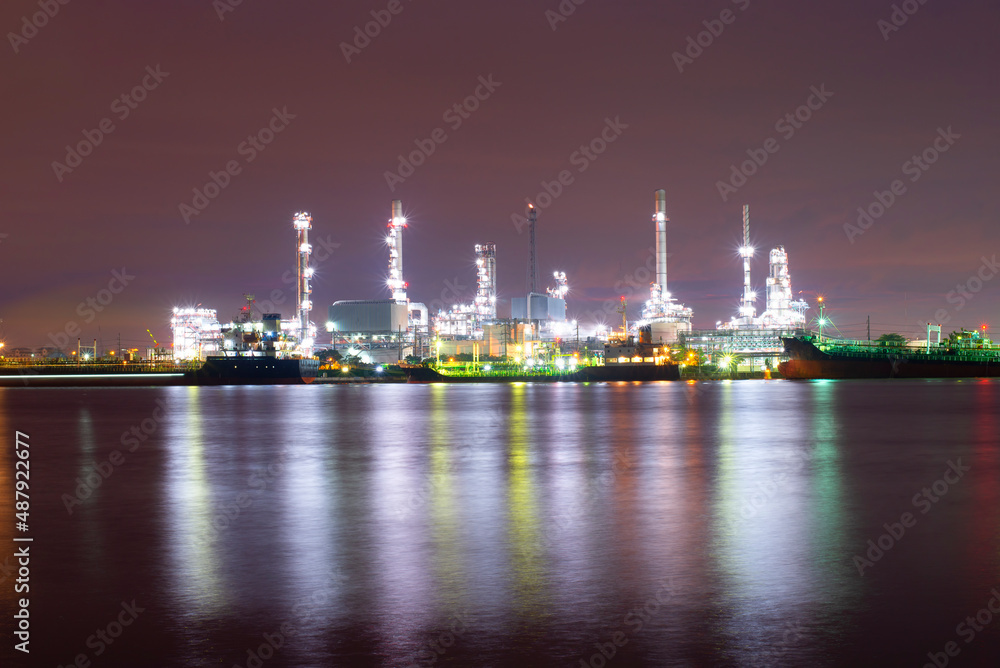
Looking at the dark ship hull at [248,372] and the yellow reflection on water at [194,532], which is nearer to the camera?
the yellow reflection on water at [194,532]

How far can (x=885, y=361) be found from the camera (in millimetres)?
136375

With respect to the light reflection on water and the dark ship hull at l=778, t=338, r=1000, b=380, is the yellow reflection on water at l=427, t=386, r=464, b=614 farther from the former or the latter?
the dark ship hull at l=778, t=338, r=1000, b=380

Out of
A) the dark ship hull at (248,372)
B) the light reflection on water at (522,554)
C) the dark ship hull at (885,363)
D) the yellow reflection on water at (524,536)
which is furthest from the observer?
the dark ship hull at (248,372)

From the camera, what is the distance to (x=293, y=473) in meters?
25.0

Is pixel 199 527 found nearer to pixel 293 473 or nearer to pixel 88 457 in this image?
pixel 293 473

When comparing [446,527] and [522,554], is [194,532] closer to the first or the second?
[446,527]

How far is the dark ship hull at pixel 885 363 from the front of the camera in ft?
433

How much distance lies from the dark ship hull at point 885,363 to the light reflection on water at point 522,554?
112072 millimetres

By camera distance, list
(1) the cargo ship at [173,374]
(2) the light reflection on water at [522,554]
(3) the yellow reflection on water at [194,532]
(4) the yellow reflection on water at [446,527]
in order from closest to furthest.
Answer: (2) the light reflection on water at [522,554] < (3) the yellow reflection on water at [194,532] < (4) the yellow reflection on water at [446,527] < (1) the cargo ship at [173,374]

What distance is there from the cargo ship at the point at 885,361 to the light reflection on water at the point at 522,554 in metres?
112

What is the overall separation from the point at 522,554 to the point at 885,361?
13683 centimetres

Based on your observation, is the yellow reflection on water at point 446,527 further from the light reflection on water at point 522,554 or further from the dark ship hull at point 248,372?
the dark ship hull at point 248,372

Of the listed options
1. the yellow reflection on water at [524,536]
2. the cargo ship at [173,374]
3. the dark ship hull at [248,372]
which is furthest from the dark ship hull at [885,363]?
the yellow reflection on water at [524,536]

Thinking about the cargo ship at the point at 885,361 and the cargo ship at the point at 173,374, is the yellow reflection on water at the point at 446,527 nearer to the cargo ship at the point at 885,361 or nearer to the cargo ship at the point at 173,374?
the cargo ship at the point at 173,374
